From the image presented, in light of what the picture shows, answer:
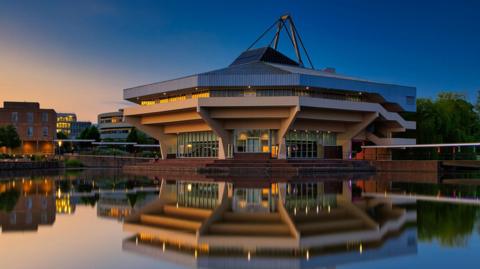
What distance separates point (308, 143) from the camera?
59.4 meters

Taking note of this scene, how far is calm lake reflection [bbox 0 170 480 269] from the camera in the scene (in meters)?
9.45

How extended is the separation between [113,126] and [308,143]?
337 feet

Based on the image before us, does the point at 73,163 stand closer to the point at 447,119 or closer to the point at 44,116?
the point at 44,116

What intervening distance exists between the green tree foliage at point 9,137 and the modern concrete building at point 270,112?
22.9 meters

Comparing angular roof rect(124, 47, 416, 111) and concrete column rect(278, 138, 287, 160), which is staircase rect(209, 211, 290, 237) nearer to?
concrete column rect(278, 138, 287, 160)

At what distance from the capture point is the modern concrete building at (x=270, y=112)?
53.7 m

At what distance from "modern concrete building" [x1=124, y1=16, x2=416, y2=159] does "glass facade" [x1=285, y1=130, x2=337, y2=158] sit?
0.02 meters

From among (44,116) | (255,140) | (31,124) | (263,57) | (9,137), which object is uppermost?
(263,57)

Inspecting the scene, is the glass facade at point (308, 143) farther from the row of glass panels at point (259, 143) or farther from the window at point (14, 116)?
the window at point (14, 116)

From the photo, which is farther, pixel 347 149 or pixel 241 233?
pixel 347 149

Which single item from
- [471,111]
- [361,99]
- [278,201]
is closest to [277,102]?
[361,99]

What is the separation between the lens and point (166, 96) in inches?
2490

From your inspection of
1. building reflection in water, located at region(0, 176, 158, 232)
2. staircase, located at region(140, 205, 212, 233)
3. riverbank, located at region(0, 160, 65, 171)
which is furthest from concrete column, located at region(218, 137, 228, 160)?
staircase, located at region(140, 205, 212, 233)

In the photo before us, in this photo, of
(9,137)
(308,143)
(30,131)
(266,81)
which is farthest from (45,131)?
(308,143)
